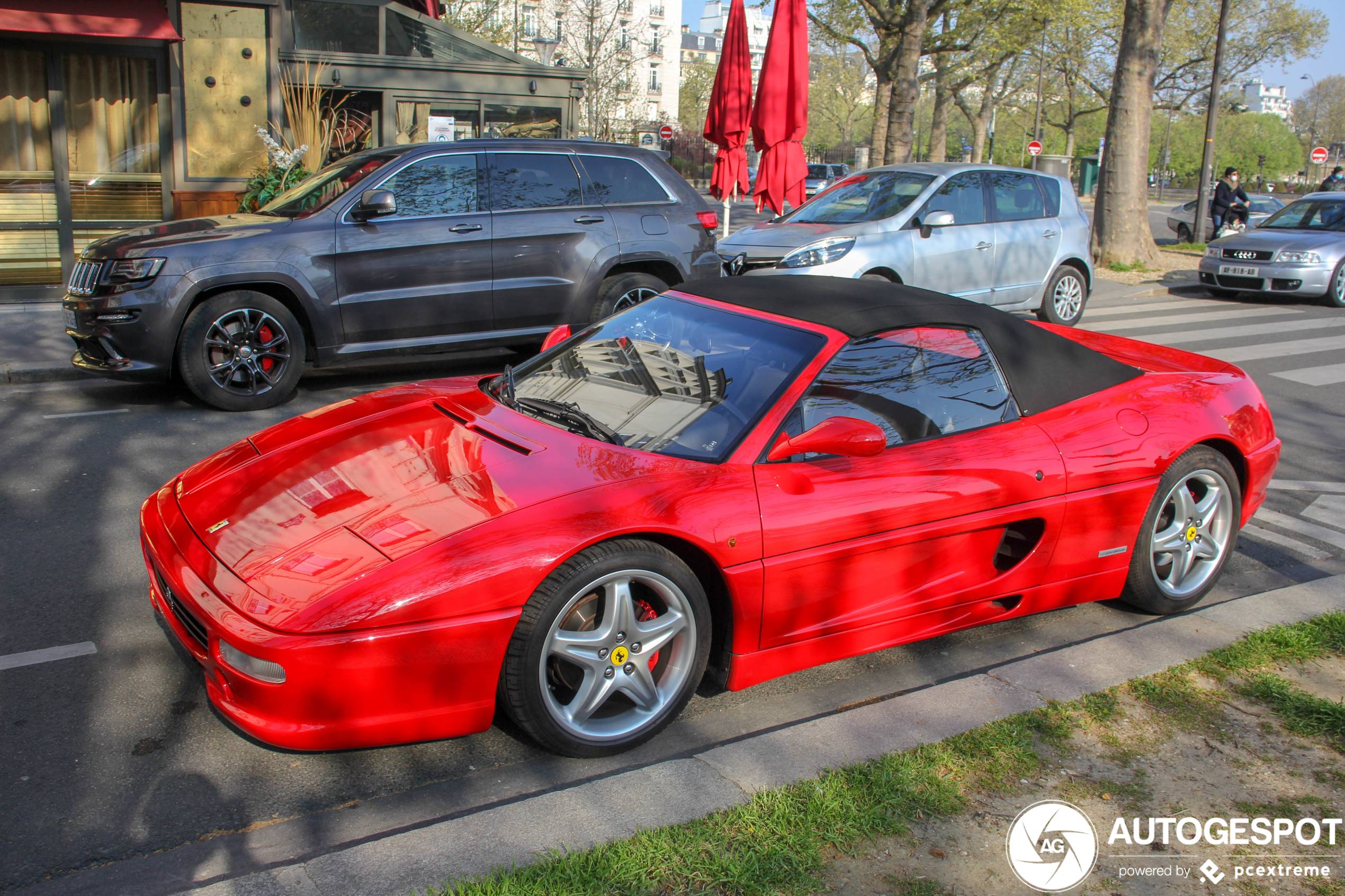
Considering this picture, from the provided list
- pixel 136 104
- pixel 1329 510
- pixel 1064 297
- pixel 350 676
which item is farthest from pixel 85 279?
pixel 1064 297

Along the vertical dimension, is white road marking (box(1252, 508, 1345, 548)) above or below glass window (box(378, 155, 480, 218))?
below

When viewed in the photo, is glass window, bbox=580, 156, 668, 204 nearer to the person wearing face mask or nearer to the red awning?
the red awning

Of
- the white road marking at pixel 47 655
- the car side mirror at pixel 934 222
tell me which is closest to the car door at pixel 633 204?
the car side mirror at pixel 934 222

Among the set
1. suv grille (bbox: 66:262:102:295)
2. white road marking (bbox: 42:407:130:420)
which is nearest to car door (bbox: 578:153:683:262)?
suv grille (bbox: 66:262:102:295)

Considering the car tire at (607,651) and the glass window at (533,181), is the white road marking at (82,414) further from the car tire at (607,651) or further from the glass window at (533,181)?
the car tire at (607,651)

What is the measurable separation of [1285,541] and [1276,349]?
6496 mm

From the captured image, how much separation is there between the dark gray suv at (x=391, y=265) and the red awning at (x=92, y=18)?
5.13m

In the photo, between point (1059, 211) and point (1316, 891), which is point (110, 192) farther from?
point (1316, 891)

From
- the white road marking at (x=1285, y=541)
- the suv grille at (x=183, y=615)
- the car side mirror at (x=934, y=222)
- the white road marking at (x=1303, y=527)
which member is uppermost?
the car side mirror at (x=934, y=222)

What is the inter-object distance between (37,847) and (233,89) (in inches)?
489

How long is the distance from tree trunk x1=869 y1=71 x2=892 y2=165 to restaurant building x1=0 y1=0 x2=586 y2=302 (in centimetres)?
1796

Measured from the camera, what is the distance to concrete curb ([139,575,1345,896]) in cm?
242

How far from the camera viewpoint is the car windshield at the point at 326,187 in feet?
25.3

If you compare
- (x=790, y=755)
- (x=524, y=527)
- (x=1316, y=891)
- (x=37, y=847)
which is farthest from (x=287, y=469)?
(x=1316, y=891)
